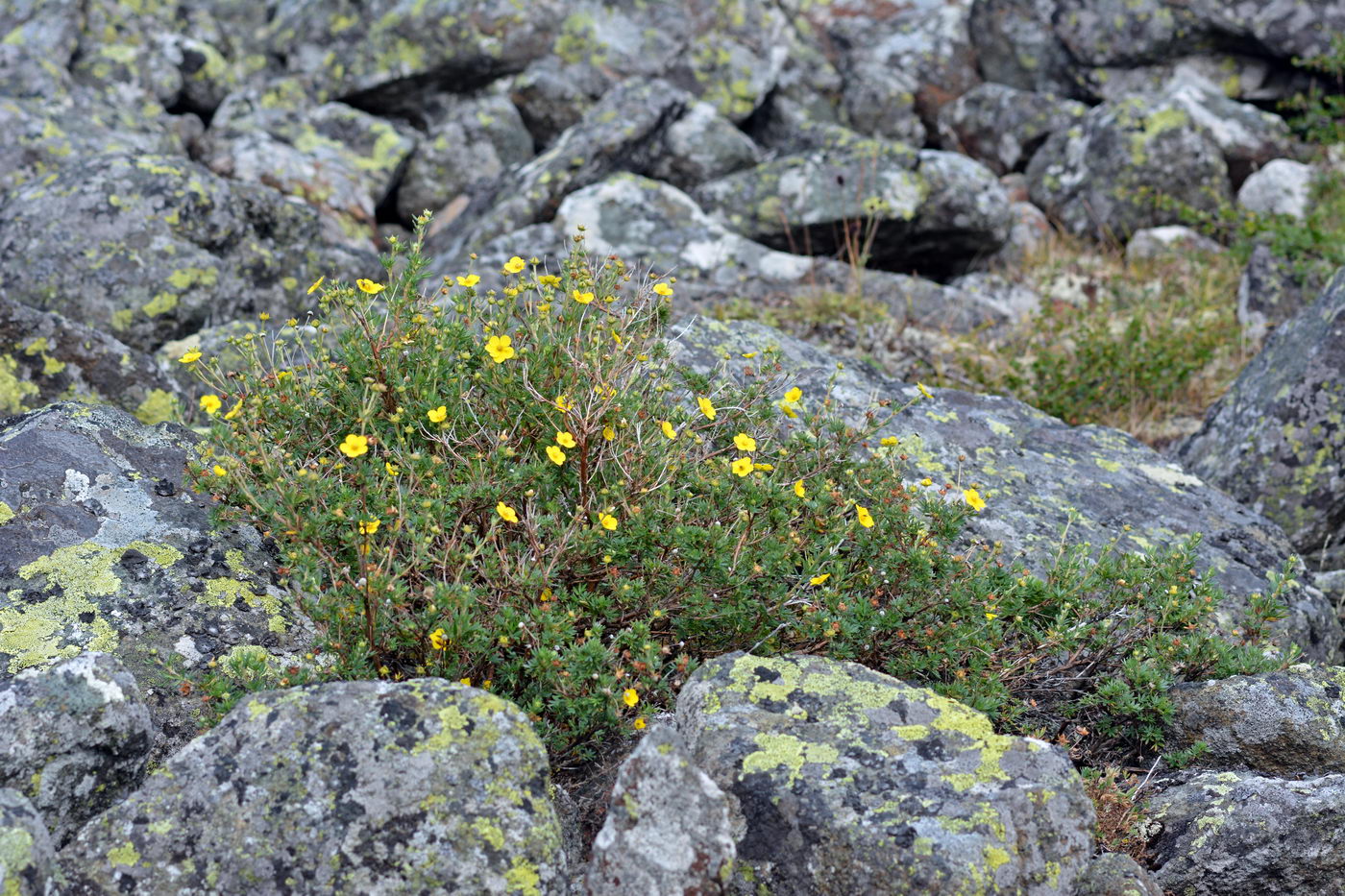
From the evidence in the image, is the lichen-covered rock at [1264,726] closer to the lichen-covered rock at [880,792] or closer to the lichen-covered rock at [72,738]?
the lichen-covered rock at [880,792]

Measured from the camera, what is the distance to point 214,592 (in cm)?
372

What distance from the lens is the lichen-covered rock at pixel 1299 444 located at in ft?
20.3

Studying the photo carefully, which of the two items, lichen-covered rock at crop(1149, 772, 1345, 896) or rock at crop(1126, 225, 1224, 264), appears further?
rock at crop(1126, 225, 1224, 264)

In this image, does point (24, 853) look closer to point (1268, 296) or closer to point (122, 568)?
point (122, 568)

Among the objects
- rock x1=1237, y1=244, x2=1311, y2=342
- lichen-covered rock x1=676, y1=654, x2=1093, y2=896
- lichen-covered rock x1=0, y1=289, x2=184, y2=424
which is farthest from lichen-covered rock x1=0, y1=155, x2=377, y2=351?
rock x1=1237, y1=244, x2=1311, y2=342

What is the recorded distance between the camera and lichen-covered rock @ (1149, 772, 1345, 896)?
3.27m

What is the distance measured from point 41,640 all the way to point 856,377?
3967mm

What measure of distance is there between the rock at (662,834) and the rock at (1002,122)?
11788 mm

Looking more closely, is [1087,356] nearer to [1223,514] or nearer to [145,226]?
[1223,514]

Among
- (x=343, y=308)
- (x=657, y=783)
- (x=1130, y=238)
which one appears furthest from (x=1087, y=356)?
(x=657, y=783)

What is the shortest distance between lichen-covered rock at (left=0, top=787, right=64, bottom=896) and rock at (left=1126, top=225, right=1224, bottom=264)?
1016 centimetres

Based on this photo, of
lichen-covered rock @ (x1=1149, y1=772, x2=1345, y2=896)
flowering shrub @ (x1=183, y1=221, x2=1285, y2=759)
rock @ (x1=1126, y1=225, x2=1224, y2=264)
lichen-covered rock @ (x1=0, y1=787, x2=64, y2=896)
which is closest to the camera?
lichen-covered rock @ (x1=0, y1=787, x2=64, y2=896)

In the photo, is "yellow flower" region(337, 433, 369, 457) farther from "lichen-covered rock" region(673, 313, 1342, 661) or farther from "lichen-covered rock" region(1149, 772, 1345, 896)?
"lichen-covered rock" region(1149, 772, 1345, 896)

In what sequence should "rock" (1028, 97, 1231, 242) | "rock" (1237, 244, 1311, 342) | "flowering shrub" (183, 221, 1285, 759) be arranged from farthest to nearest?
1. "rock" (1028, 97, 1231, 242)
2. "rock" (1237, 244, 1311, 342)
3. "flowering shrub" (183, 221, 1285, 759)
